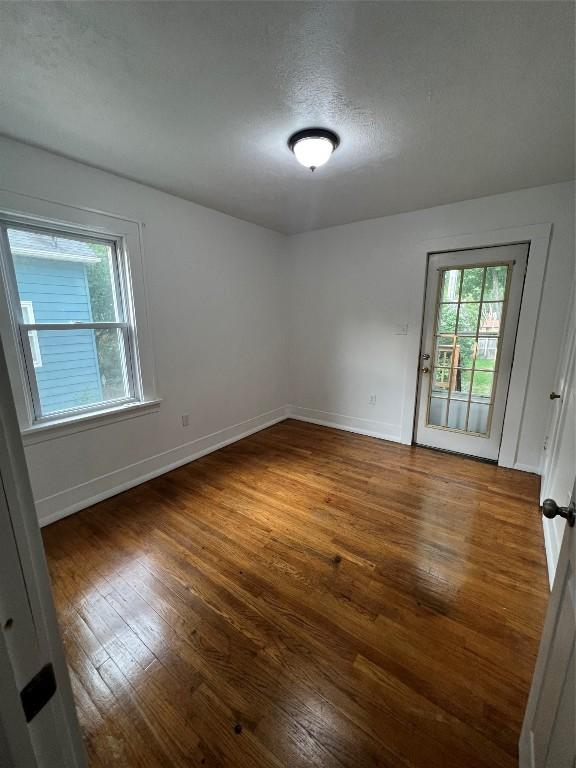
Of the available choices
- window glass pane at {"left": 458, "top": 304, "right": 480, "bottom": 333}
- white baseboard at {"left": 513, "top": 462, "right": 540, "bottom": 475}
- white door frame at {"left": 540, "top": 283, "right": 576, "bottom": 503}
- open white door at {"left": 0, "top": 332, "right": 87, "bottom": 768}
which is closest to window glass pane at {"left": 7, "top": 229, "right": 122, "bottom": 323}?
open white door at {"left": 0, "top": 332, "right": 87, "bottom": 768}

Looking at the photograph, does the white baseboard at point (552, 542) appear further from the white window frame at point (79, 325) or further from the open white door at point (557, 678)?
the white window frame at point (79, 325)


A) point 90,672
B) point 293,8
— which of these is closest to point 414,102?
point 293,8

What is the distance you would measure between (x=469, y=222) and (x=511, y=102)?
57.1 inches

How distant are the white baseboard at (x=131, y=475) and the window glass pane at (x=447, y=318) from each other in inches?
95.7

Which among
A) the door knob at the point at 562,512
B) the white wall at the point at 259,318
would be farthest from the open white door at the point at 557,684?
the white wall at the point at 259,318

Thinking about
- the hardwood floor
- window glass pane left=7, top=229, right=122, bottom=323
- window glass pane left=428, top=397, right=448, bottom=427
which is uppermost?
window glass pane left=7, top=229, right=122, bottom=323

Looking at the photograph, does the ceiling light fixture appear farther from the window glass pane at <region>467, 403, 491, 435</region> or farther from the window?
the window glass pane at <region>467, 403, 491, 435</region>

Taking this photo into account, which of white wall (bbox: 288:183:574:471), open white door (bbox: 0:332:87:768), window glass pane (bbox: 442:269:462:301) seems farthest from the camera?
window glass pane (bbox: 442:269:462:301)

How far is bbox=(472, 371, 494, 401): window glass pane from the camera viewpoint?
3021 millimetres

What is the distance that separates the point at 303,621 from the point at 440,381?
2646 millimetres

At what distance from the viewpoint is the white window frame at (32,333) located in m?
2.02

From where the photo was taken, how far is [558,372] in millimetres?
2586

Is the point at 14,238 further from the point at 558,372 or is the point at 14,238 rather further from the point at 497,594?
the point at 558,372

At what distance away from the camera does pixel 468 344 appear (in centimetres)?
307
